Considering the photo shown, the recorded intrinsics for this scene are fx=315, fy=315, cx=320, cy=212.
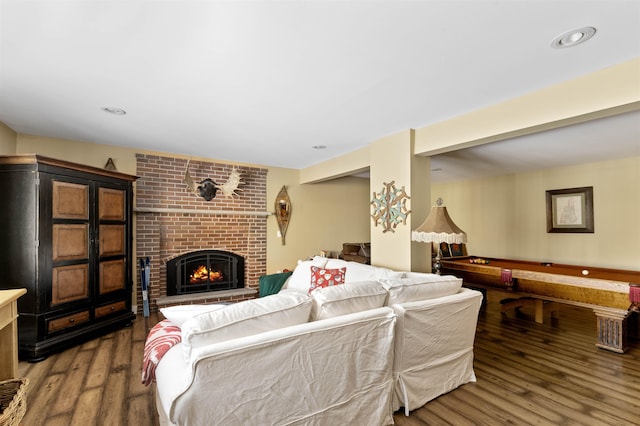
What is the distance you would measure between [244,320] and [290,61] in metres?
1.63

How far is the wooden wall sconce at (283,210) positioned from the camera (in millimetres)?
5633

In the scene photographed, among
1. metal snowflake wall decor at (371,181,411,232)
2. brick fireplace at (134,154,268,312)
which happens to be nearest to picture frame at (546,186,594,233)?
metal snowflake wall decor at (371,181,411,232)

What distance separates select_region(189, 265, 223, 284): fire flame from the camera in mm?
4945

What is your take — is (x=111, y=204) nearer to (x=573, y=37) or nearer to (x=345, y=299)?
(x=345, y=299)

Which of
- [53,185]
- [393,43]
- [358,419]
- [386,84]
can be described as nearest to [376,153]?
[386,84]

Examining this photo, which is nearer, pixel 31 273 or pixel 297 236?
pixel 31 273

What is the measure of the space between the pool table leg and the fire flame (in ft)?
16.2

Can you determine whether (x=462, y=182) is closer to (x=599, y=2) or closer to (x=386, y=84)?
(x=386, y=84)

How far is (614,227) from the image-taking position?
4637mm

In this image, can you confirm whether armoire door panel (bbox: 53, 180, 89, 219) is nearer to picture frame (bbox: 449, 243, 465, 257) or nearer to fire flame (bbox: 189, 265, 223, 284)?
fire flame (bbox: 189, 265, 223, 284)

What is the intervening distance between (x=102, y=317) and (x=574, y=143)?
19.3 ft

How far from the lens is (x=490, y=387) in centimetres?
243

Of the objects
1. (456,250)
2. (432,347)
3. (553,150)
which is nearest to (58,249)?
(432,347)

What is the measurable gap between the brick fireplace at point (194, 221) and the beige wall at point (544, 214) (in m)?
4.24
